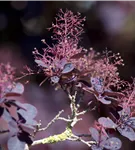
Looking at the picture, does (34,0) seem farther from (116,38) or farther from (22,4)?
(116,38)

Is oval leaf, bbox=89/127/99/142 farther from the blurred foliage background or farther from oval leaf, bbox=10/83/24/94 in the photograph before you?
the blurred foliage background

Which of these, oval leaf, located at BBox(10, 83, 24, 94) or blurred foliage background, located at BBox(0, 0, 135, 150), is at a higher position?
blurred foliage background, located at BBox(0, 0, 135, 150)

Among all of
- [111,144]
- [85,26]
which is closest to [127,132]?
[111,144]

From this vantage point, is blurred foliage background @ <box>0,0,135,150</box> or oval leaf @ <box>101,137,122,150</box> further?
blurred foliage background @ <box>0,0,135,150</box>

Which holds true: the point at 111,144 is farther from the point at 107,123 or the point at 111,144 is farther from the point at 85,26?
the point at 85,26

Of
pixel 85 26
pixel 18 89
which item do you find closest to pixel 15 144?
pixel 18 89

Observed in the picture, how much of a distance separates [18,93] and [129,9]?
1065mm

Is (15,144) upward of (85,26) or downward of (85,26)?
downward

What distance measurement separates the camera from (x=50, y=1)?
1553 millimetres

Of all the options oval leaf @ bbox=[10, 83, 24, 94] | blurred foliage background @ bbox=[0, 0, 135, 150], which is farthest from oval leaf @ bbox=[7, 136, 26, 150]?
blurred foliage background @ bbox=[0, 0, 135, 150]

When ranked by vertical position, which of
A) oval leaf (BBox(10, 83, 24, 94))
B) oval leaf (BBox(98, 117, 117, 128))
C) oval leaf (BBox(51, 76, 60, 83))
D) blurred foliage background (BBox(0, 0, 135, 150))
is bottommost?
oval leaf (BBox(98, 117, 117, 128))

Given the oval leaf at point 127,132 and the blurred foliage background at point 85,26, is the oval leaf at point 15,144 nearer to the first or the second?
the oval leaf at point 127,132

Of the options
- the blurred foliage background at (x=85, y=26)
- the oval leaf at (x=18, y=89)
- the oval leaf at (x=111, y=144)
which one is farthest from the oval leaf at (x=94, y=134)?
the blurred foliage background at (x=85, y=26)

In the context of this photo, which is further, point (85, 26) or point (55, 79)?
point (85, 26)
